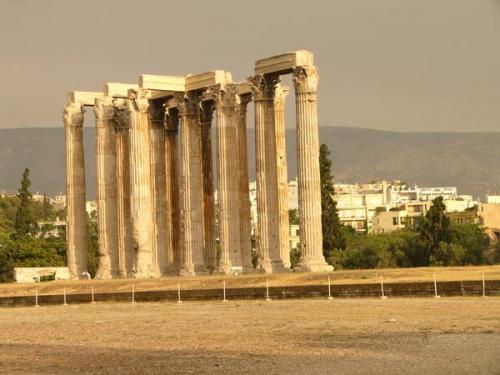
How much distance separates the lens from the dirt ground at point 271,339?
26172 millimetres

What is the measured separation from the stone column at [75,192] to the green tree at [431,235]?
24.3 meters

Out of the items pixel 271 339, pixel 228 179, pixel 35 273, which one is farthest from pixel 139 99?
pixel 271 339

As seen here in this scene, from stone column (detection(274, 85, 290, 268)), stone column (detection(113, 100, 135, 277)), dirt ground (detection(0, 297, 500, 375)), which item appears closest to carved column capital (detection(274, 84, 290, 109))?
stone column (detection(274, 85, 290, 268))

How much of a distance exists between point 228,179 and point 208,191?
195 inches

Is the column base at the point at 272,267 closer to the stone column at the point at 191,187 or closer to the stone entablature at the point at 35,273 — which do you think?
the stone column at the point at 191,187

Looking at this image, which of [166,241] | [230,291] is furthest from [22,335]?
[166,241]

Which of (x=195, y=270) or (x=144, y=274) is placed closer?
(x=195, y=270)

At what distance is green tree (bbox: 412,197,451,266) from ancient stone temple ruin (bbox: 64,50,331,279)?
20.7m

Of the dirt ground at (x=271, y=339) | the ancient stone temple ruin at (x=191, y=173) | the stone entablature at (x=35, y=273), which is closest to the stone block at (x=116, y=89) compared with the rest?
the ancient stone temple ruin at (x=191, y=173)

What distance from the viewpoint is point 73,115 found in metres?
81.9

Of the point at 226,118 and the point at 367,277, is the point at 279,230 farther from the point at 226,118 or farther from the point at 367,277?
the point at 367,277

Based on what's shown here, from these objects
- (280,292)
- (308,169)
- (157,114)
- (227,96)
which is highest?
(157,114)

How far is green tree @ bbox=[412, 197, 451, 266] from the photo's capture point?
92938 mm

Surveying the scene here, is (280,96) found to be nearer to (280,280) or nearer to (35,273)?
(280,280)
